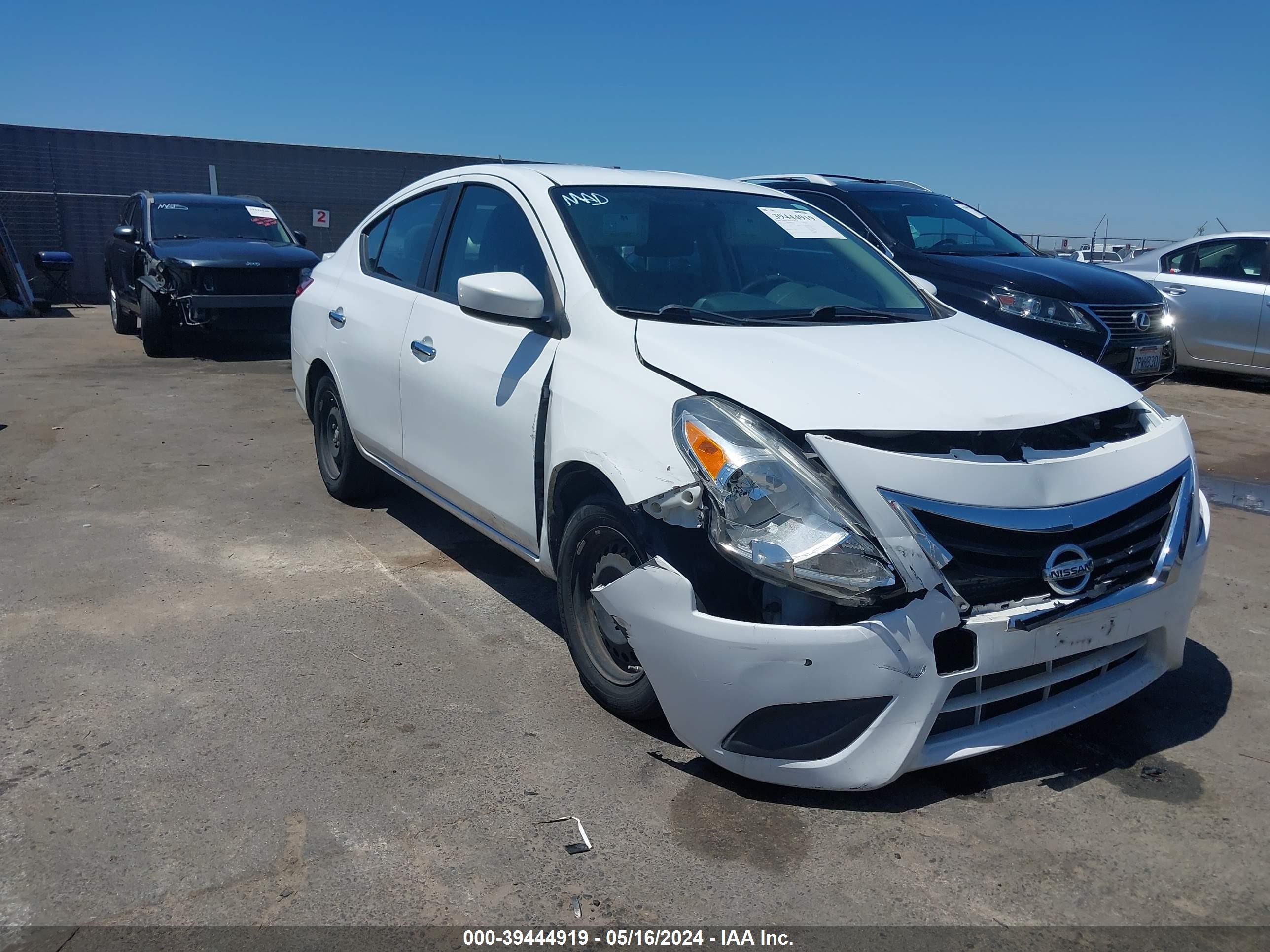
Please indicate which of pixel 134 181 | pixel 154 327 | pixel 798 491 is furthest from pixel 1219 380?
pixel 134 181

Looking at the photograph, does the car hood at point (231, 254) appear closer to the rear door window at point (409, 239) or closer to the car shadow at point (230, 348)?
the car shadow at point (230, 348)

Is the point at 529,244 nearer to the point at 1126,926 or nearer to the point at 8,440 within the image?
the point at 1126,926

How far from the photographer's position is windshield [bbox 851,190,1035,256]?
7.88 metres

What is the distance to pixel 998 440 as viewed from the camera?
2791 mm

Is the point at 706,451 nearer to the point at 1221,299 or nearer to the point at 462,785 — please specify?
the point at 462,785

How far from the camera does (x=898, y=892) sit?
2.43 meters

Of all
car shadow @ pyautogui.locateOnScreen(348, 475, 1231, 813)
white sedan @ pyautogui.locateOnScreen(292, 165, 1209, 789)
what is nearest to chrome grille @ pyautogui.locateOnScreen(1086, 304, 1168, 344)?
white sedan @ pyautogui.locateOnScreen(292, 165, 1209, 789)

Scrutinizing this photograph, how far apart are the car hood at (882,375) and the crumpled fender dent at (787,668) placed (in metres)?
0.51

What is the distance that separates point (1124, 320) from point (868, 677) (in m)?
5.85

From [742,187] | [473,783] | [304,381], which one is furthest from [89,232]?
[473,783]

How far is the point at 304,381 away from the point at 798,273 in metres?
3.05

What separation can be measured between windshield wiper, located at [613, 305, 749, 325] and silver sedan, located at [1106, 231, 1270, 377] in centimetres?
846

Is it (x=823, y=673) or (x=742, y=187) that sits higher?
(x=742, y=187)

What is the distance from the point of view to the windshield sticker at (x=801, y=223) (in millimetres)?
4164
